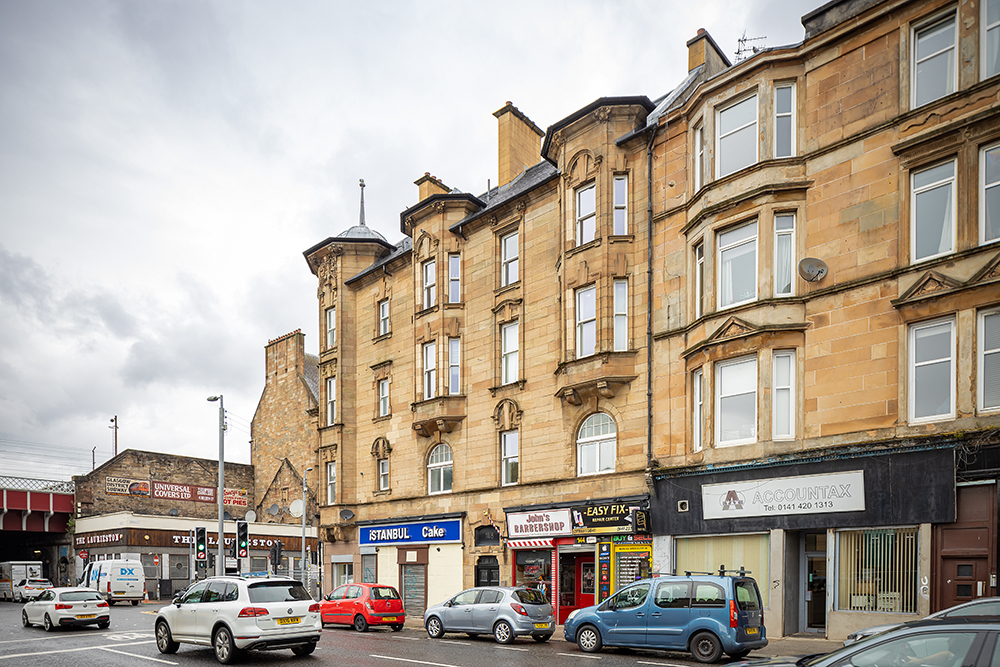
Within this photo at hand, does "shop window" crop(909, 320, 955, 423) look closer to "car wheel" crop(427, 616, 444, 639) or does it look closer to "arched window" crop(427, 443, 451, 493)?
"car wheel" crop(427, 616, 444, 639)

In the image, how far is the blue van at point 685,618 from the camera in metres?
14.9

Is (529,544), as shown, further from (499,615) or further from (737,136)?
(737,136)

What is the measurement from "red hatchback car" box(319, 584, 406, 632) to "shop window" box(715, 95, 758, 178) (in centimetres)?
1516

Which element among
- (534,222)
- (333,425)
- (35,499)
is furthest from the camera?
(35,499)

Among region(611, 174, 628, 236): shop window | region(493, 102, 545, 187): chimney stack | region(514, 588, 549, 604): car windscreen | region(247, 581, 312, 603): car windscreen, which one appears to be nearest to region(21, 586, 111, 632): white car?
region(247, 581, 312, 603): car windscreen

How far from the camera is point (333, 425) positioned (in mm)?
34219

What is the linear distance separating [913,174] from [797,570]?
31.1ft

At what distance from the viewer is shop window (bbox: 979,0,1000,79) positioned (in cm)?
1616

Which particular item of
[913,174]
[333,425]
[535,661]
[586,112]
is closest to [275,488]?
[333,425]

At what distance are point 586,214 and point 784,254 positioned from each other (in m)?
7.07

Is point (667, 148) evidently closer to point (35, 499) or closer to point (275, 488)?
point (275, 488)

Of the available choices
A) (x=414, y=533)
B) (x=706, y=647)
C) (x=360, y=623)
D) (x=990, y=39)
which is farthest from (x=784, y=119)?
(x=414, y=533)

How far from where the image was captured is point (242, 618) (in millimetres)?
14570

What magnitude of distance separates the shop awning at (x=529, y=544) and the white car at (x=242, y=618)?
10241 mm
